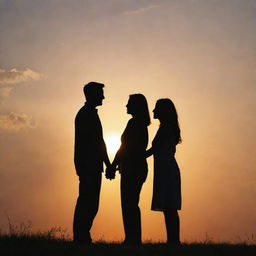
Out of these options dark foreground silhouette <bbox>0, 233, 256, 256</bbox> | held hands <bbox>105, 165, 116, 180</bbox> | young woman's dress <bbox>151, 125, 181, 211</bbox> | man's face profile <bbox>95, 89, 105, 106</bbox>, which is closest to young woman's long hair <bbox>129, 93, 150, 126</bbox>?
young woman's dress <bbox>151, 125, 181, 211</bbox>

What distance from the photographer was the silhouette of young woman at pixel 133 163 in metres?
11.7

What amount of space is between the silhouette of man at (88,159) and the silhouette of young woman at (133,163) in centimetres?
43

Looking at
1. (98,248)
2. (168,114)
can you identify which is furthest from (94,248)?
(168,114)

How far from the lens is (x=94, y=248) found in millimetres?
10477

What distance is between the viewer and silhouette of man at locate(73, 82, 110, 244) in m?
11.5

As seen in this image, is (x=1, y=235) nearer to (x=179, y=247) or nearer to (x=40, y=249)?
(x=40, y=249)

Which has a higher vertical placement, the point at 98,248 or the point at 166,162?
the point at 166,162

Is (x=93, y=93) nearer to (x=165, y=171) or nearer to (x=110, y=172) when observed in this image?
(x=110, y=172)

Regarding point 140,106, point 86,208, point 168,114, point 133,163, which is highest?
point 140,106

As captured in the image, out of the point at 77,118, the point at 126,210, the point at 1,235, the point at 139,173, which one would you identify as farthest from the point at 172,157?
the point at 1,235

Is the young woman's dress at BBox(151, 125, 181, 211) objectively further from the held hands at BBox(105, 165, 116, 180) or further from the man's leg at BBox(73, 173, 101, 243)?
the man's leg at BBox(73, 173, 101, 243)

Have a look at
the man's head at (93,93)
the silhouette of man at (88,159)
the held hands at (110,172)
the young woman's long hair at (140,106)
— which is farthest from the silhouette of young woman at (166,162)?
the man's head at (93,93)

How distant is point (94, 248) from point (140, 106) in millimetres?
3346

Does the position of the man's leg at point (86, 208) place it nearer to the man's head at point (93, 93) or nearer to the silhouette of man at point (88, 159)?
the silhouette of man at point (88, 159)
